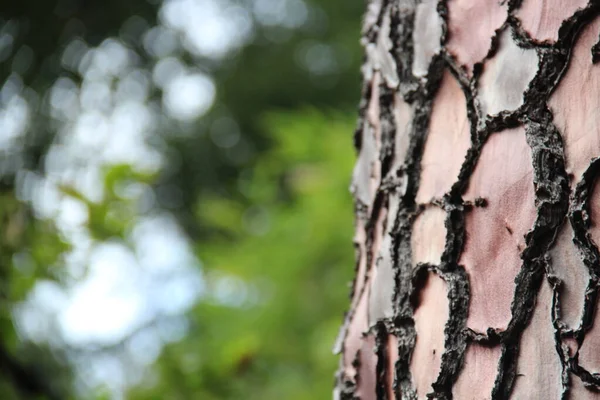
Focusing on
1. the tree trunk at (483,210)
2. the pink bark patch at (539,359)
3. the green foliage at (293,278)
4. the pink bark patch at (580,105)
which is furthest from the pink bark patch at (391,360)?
the green foliage at (293,278)

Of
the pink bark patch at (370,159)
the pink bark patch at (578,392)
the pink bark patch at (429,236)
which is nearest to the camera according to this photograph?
the pink bark patch at (578,392)

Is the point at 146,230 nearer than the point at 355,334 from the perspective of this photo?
No

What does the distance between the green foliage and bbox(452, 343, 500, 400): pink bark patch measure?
111cm

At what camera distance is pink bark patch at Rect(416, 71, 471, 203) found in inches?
25.4

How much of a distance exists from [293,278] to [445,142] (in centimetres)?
168

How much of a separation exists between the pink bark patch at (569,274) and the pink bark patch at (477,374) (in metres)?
0.07

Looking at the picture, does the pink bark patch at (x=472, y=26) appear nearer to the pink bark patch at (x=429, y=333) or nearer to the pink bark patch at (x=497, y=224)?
the pink bark patch at (x=497, y=224)

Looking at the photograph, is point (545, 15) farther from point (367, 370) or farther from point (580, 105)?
point (367, 370)

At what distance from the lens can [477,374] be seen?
584mm

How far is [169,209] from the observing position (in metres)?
6.93

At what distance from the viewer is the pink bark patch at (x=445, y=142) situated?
64 cm

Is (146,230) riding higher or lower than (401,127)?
higher

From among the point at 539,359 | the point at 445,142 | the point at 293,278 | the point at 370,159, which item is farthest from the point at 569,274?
the point at 293,278

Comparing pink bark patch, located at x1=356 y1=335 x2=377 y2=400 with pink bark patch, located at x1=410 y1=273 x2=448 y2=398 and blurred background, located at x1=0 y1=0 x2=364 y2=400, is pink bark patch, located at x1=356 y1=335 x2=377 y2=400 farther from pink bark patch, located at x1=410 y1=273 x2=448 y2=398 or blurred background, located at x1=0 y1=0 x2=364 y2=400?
blurred background, located at x1=0 y1=0 x2=364 y2=400
